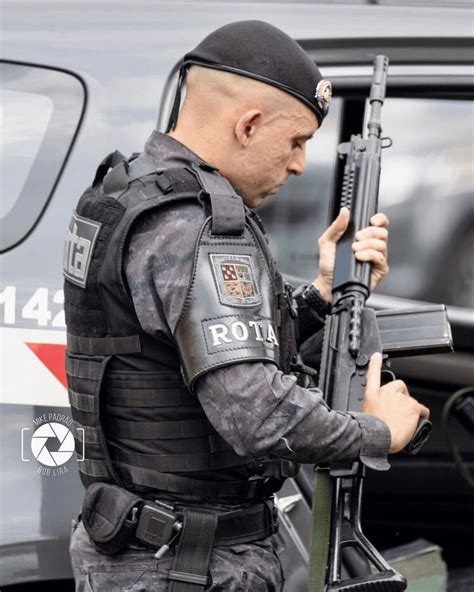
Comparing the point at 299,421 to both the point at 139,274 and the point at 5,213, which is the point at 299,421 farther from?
the point at 5,213

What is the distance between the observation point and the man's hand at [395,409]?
6.22ft

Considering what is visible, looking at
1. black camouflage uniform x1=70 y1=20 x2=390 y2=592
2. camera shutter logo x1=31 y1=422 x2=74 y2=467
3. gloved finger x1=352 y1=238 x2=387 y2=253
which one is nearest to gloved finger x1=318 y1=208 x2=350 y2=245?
gloved finger x1=352 y1=238 x2=387 y2=253

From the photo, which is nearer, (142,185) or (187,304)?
(187,304)

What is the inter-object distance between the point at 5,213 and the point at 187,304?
2.39 feet

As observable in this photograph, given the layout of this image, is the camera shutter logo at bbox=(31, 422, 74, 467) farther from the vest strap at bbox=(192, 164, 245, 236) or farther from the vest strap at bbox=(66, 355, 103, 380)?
Answer: the vest strap at bbox=(192, 164, 245, 236)

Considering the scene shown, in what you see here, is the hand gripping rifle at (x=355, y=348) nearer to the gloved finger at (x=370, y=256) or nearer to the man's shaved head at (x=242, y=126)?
the gloved finger at (x=370, y=256)

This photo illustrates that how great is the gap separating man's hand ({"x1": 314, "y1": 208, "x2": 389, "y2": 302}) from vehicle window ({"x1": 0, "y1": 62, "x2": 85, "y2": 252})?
0.59 metres

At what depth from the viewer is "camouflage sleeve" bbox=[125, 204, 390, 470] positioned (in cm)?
170

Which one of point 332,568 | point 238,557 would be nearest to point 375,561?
point 332,568

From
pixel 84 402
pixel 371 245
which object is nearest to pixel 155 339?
pixel 84 402

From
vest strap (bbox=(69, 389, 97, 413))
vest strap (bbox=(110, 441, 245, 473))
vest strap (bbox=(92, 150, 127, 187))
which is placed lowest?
vest strap (bbox=(110, 441, 245, 473))

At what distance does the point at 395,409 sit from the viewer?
6.28 ft

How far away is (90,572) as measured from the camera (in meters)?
1.90

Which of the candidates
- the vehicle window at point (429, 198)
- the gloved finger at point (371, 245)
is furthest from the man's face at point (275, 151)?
the vehicle window at point (429, 198)
